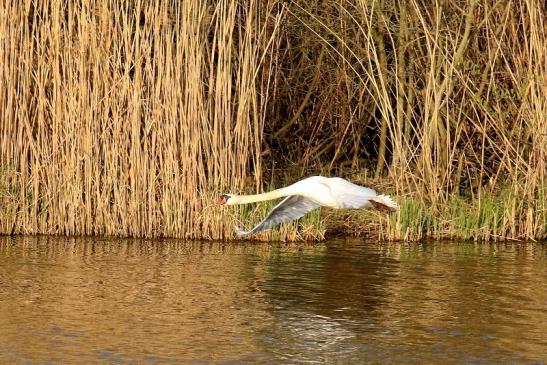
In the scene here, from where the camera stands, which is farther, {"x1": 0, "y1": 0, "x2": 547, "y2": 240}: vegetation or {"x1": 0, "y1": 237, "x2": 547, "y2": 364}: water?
{"x1": 0, "y1": 0, "x2": 547, "y2": 240}: vegetation

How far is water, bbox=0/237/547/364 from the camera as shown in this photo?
7.07 metres

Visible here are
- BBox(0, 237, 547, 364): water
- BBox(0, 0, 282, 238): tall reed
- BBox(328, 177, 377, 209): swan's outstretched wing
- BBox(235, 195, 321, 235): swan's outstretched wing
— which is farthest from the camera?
BBox(0, 0, 282, 238): tall reed

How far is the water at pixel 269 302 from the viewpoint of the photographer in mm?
7070

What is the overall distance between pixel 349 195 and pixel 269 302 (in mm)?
1156

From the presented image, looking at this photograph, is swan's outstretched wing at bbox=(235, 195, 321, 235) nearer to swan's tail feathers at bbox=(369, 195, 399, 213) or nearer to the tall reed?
swan's tail feathers at bbox=(369, 195, 399, 213)

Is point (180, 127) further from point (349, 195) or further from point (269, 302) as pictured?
point (269, 302)

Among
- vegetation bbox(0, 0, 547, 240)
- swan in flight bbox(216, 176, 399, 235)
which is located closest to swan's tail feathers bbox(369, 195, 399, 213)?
swan in flight bbox(216, 176, 399, 235)

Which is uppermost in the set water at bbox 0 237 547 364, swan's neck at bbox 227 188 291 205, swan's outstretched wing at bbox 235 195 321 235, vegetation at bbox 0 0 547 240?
vegetation at bbox 0 0 547 240

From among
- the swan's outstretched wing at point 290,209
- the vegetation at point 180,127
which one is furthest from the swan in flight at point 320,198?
the vegetation at point 180,127

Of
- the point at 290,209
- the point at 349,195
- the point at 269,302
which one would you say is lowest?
the point at 269,302

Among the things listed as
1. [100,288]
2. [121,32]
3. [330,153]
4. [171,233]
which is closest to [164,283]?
[100,288]

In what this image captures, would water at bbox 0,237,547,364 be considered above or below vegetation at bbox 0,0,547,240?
below

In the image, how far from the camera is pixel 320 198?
9250 mm

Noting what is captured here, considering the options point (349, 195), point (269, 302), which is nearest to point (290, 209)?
point (349, 195)
